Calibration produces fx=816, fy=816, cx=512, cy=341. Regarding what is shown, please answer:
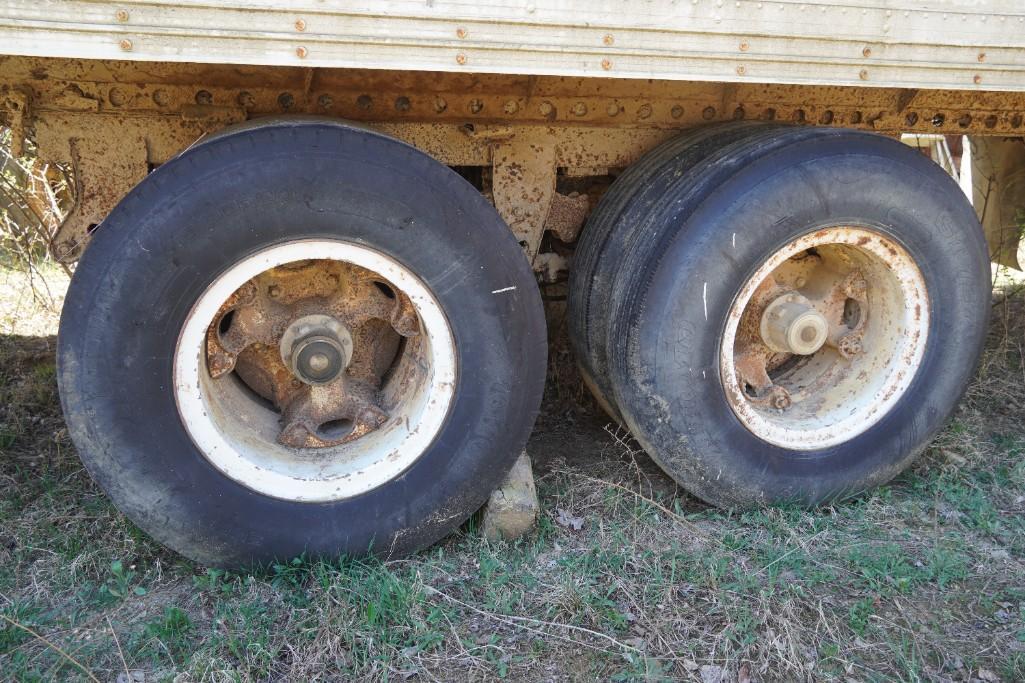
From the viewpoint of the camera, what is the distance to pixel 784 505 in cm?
297

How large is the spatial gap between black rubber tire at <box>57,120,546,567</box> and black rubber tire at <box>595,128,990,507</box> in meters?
0.41

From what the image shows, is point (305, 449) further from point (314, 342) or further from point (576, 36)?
point (576, 36)

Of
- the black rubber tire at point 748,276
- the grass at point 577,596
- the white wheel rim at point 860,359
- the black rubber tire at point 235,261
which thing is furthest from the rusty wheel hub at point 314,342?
the white wheel rim at point 860,359

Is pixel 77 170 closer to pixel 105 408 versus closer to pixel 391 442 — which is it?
pixel 105 408

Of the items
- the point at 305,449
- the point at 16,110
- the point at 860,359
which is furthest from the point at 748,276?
the point at 16,110

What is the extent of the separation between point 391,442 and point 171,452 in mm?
663

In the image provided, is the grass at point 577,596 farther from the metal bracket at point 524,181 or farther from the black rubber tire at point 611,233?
the metal bracket at point 524,181

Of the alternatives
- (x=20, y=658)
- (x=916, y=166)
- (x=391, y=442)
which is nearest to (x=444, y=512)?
(x=391, y=442)

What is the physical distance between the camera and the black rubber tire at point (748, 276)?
2672mm

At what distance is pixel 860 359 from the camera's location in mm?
3117

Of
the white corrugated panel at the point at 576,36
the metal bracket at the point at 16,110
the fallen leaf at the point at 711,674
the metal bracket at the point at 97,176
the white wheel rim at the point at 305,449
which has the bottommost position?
the fallen leaf at the point at 711,674

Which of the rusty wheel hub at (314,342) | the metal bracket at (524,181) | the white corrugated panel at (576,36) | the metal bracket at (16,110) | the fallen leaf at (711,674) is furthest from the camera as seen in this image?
the metal bracket at (524,181)

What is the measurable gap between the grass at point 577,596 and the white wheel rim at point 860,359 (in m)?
0.31

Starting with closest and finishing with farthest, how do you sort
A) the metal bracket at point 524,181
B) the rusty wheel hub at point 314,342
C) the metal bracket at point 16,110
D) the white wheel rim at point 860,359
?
the metal bracket at point 16,110 → the rusty wheel hub at point 314,342 → the white wheel rim at point 860,359 → the metal bracket at point 524,181
